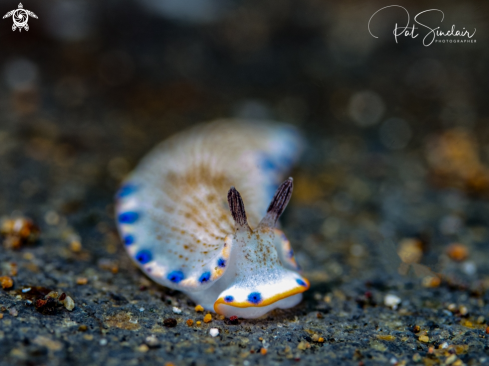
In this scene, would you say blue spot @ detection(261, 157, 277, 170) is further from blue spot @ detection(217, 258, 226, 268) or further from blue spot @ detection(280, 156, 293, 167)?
blue spot @ detection(217, 258, 226, 268)

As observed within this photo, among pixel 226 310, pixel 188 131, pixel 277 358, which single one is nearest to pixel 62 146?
pixel 188 131

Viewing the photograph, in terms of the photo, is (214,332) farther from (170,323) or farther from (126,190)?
(126,190)

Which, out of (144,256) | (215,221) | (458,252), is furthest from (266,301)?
(458,252)

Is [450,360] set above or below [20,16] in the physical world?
below

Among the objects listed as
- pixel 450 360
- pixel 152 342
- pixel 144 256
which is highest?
pixel 144 256

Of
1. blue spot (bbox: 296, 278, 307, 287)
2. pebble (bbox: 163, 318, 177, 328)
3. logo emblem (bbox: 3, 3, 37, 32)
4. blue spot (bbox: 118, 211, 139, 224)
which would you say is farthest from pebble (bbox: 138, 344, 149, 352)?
logo emblem (bbox: 3, 3, 37, 32)

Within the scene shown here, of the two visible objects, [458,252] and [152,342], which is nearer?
[152,342]
